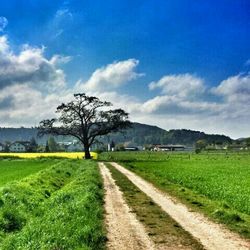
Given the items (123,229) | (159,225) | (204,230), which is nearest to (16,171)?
(159,225)

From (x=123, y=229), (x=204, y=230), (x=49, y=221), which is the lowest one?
(x=204, y=230)

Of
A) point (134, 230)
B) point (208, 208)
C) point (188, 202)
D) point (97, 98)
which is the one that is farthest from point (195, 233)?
point (97, 98)

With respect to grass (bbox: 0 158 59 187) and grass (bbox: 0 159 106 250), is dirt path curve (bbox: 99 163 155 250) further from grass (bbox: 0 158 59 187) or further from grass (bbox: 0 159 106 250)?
grass (bbox: 0 158 59 187)

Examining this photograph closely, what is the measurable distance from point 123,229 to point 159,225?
160 centimetres

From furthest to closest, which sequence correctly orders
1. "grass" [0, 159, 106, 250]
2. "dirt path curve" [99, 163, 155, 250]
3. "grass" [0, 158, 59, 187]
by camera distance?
"grass" [0, 158, 59, 187] < "dirt path curve" [99, 163, 155, 250] < "grass" [0, 159, 106, 250]

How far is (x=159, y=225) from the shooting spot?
17.2 metres

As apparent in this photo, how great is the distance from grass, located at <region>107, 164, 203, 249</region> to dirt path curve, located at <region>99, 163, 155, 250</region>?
1.01 ft

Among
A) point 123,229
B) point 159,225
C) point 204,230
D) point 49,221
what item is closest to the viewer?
point 204,230

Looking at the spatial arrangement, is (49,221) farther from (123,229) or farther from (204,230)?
(204,230)

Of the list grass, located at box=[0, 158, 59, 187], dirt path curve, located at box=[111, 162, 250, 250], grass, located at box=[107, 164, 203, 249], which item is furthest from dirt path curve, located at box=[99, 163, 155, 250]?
grass, located at box=[0, 158, 59, 187]

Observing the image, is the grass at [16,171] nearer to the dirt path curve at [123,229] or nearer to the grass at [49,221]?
the grass at [49,221]

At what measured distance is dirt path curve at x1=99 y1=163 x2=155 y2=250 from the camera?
543 inches

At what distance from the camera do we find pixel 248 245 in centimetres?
1389

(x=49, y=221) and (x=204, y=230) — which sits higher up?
(x=49, y=221)
